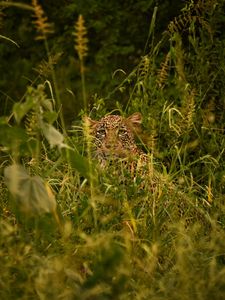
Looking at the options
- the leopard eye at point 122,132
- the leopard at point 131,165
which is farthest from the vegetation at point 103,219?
the leopard eye at point 122,132

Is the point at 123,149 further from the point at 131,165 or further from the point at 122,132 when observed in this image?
the point at 131,165

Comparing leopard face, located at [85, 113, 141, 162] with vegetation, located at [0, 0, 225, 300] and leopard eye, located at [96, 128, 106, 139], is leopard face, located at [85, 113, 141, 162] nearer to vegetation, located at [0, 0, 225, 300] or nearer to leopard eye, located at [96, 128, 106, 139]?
leopard eye, located at [96, 128, 106, 139]

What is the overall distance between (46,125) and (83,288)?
765mm

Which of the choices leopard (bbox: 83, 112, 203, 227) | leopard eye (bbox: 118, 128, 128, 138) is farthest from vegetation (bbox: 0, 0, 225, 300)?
leopard eye (bbox: 118, 128, 128, 138)

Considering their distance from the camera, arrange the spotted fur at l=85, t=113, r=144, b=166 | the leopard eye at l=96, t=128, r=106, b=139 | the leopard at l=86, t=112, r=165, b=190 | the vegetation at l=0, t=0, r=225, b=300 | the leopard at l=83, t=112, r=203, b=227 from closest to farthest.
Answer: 1. the vegetation at l=0, t=0, r=225, b=300
2. the leopard at l=83, t=112, r=203, b=227
3. the leopard at l=86, t=112, r=165, b=190
4. the spotted fur at l=85, t=113, r=144, b=166
5. the leopard eye at l=96, t=128, r=106, b=139

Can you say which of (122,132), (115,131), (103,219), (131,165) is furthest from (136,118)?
(103,219)

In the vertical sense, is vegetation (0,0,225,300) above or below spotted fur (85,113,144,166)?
above

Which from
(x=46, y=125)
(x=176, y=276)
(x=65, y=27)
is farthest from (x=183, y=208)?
(x=65, y=27)

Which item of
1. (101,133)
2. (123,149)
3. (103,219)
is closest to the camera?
(103,219)

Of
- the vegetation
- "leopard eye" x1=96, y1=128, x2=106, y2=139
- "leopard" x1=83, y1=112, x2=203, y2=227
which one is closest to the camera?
the vegetation

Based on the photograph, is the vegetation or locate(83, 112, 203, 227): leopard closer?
the vegetation

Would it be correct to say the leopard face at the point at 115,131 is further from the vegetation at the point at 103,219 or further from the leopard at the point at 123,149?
the vegetation at the point at 103,219

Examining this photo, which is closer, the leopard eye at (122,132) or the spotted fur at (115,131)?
the spotted fur at (115,131)

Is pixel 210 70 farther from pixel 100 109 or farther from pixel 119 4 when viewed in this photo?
pixel 119 4
